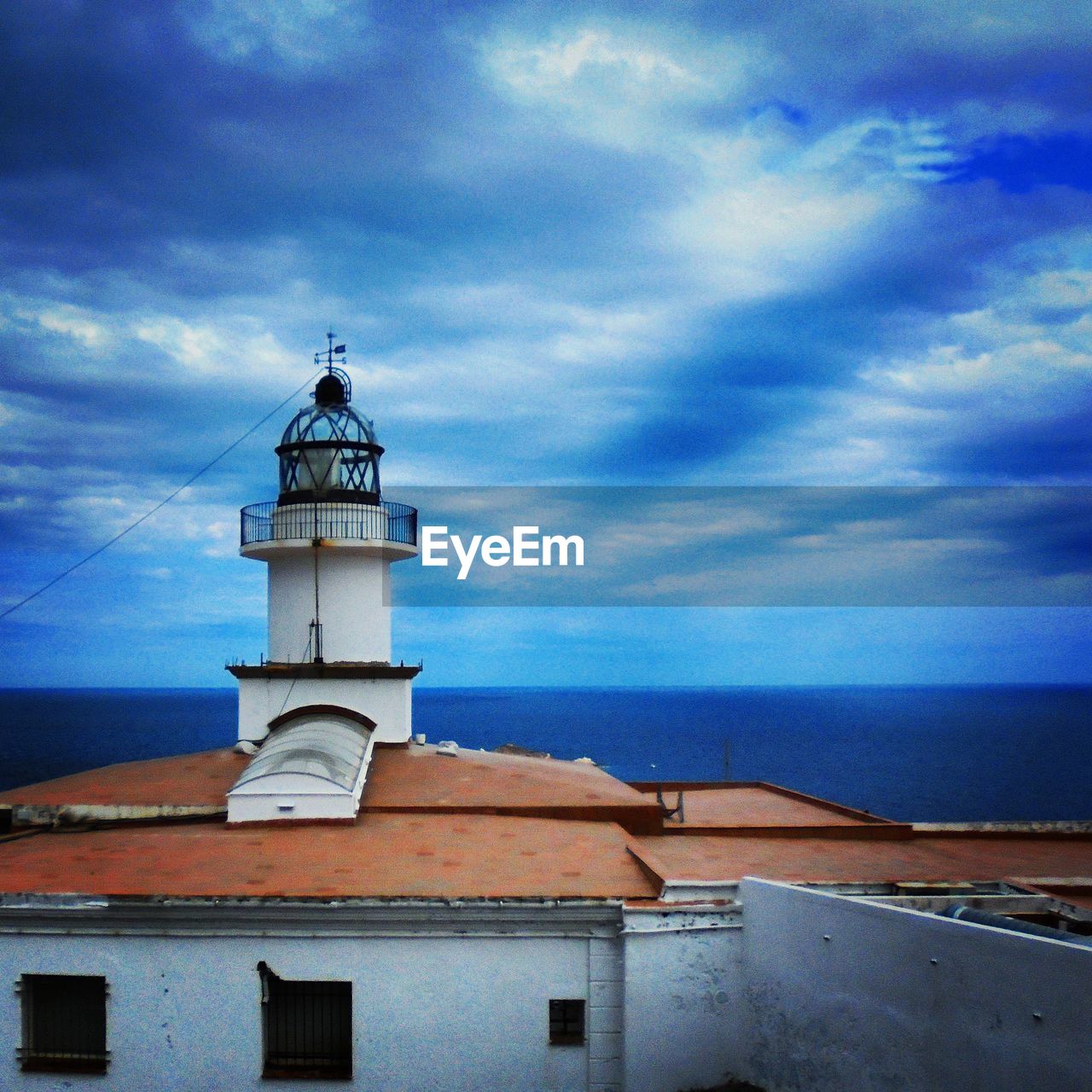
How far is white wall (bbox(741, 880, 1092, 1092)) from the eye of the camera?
257 inches

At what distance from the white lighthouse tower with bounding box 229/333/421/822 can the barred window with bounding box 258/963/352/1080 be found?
604 centimetres

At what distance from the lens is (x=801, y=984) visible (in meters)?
9.36

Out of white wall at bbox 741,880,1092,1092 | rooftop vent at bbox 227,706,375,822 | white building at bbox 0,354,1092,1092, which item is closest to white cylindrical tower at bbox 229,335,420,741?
rooftop vent at bbox 227,706,375,822

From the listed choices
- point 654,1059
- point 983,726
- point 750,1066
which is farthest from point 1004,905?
point 983,726

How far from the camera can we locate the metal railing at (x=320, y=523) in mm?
18375

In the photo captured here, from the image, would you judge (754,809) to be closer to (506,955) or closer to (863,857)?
(863,857)

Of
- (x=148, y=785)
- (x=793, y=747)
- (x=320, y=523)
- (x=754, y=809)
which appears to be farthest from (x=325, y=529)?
(x=793, y=747)

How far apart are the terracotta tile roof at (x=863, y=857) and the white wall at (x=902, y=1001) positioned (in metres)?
1.13

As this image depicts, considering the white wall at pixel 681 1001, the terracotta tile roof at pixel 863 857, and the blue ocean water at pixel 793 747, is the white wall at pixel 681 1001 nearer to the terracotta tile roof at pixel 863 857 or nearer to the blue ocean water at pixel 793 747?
the terracotta tile roof at pixel 863 857

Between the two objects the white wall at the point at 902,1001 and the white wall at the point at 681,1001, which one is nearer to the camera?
the white wall at the point at 902,1001

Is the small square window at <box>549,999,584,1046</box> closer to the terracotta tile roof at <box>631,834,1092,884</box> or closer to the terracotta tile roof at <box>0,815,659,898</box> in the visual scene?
the terracotta tile roof at <box>0,815,659,898</box>

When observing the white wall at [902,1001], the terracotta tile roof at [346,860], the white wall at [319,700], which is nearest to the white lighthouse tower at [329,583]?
the white wall at [319,700]

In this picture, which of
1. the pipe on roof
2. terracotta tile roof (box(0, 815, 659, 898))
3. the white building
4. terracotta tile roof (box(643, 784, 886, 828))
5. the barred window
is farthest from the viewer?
terracotta tile roof (box(643, 784, 886, 828))

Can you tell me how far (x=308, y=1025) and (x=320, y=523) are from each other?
9.84m
